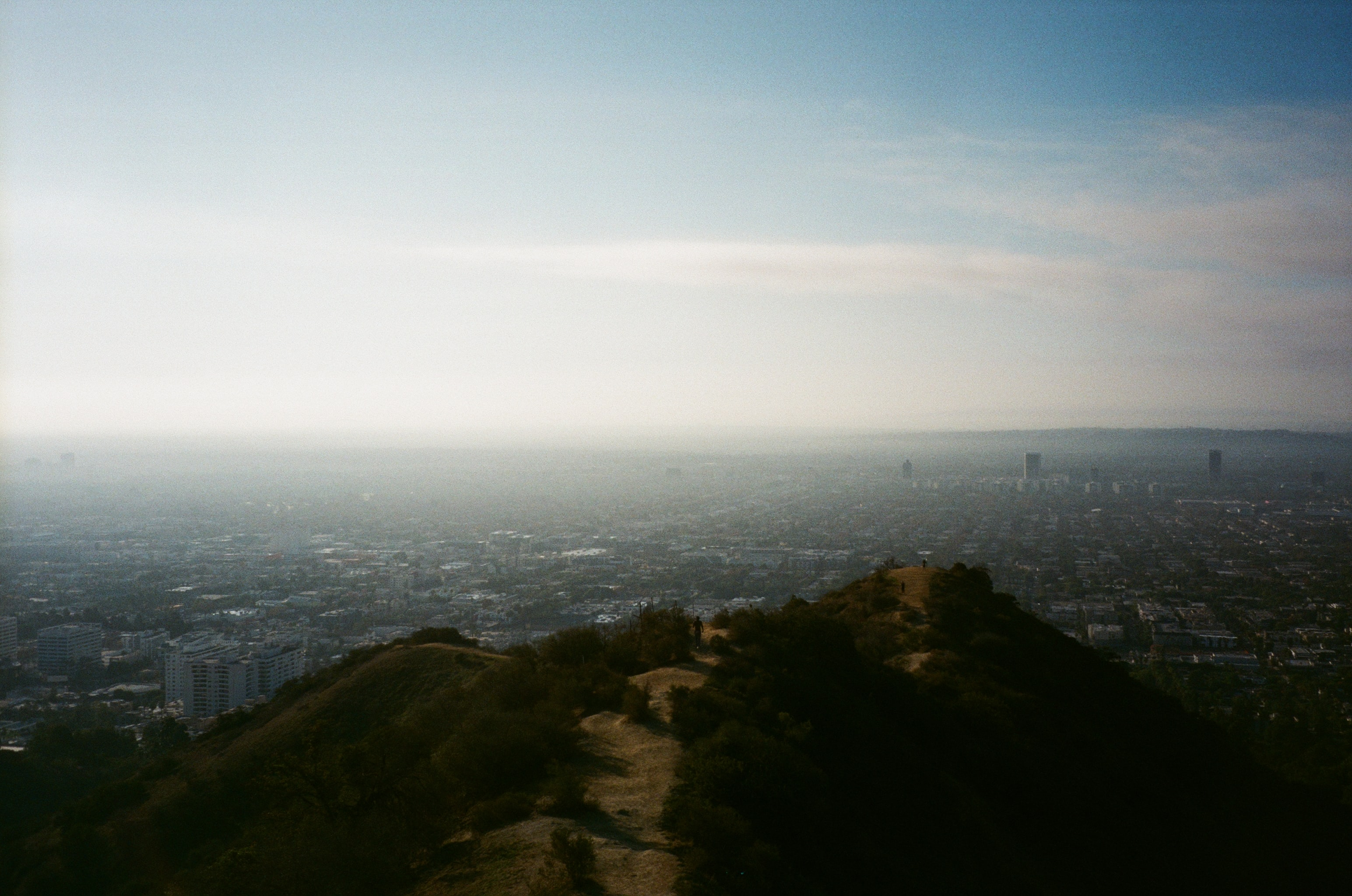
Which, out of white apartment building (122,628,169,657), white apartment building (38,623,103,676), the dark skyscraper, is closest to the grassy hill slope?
white apartment building (122,628,169,657)

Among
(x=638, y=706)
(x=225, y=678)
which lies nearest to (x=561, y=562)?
(x=225, y=678)

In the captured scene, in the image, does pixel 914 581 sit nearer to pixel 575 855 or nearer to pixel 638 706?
pixel 638 706

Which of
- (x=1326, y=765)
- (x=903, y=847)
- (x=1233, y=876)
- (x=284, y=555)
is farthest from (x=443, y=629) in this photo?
(x=284, y=555)

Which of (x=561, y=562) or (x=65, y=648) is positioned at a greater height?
(x=561, y=562)

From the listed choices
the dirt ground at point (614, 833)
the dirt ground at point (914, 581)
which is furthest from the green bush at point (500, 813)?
the dirt ground at point (914, 581)

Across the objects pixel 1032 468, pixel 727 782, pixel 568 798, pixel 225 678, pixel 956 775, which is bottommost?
pixel 225 678

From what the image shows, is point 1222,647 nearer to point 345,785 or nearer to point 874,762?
point 874,762

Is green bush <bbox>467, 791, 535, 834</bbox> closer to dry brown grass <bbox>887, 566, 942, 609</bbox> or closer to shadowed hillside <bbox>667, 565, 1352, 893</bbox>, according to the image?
shadowed hillside <bbox>667, 565, 1352, 893</bbox>

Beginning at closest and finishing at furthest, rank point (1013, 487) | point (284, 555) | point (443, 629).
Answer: point (443, 629), point (284, 555), point (1013, 487)

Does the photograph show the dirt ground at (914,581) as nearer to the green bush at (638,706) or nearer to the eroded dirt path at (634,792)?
the eroded dirt path at (634,792)
